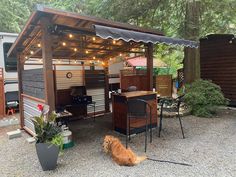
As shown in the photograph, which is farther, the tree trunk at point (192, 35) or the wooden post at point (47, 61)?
the tree trunk at point (192, 35)

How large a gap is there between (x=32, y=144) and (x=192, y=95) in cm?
474

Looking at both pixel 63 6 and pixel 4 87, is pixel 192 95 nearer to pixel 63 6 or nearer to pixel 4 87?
pixel 63 6

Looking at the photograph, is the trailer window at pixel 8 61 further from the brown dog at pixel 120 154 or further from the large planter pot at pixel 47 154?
the brown dog at pixel 120 154

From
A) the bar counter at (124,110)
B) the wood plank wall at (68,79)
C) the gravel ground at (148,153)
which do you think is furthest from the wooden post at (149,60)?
the wood plank wall at (68,79)

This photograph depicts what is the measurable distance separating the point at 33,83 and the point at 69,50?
6.43 ft

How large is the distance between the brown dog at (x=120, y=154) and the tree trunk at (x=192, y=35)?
4.60 m

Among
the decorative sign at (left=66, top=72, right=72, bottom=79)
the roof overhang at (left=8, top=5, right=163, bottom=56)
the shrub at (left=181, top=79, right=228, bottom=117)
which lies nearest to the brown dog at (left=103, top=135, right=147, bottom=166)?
the roof overhang at (left=8, top=5, right=163, bottom=56)

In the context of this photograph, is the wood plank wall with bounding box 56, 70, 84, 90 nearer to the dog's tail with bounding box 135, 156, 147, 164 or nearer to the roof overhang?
the roof overhang

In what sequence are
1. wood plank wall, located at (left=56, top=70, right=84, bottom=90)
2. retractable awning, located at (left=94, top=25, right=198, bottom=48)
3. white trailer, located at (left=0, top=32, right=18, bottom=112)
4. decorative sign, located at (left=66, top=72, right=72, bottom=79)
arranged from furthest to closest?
white trailer, located at (left=0, top=32, right=18, bottom=112) < decorative sign, located at (left=66, top=72, right=72, bottom=79) < wood plank wall, located at (left=56, top=70, right=84, bottom=90) < retractable awning, located at (left=94, top=25, right=198, bottom=48)

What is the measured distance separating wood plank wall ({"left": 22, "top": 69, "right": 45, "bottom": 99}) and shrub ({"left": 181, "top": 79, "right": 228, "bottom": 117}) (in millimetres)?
4458

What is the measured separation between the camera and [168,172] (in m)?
3.04

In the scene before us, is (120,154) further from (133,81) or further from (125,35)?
(133,81)

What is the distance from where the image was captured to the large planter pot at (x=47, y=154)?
10.3ft

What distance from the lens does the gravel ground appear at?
3082 millimetres
